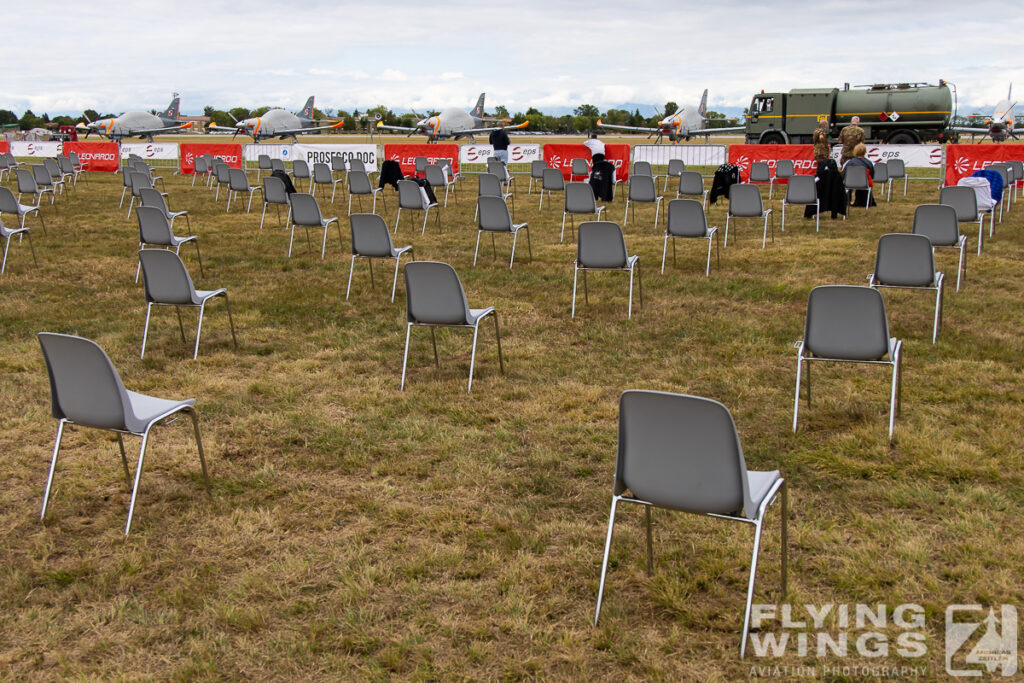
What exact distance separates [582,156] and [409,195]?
8.63 meters

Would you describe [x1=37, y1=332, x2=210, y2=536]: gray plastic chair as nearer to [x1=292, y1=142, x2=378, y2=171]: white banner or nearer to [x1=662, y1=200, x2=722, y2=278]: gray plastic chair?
[x1=662, y1=200, x2=722, y2=278]: gray plastic chair

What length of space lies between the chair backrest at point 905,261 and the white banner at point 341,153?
1817 centimetres

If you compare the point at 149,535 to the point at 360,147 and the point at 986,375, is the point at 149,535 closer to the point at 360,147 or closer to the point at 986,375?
the point at 986,375

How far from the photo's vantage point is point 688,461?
2729mm

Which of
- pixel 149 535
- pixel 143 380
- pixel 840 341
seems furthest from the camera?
pixel 143 380

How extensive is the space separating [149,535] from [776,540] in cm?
291

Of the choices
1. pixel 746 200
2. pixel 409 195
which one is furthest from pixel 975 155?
pixel 409 195

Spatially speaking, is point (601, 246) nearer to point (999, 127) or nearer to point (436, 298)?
point (436, 298)

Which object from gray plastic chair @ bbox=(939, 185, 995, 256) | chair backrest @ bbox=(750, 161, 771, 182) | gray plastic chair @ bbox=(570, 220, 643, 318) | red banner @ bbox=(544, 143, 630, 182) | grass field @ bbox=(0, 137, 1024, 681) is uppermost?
red banner @ bbox=(544, 143, 630, 182)

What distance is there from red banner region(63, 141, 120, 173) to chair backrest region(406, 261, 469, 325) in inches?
919

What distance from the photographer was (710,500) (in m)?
2.75

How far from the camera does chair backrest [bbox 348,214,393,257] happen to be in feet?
24.2

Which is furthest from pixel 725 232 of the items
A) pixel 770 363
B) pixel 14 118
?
pixel 14 118

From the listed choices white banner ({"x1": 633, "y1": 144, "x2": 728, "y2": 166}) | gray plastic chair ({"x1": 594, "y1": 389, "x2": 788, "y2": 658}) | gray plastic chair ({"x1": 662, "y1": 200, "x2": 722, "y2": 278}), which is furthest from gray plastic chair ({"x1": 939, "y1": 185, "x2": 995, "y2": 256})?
white banner ({"x1": 633, "y1": 144, "x2": 728, "y2": 166})
